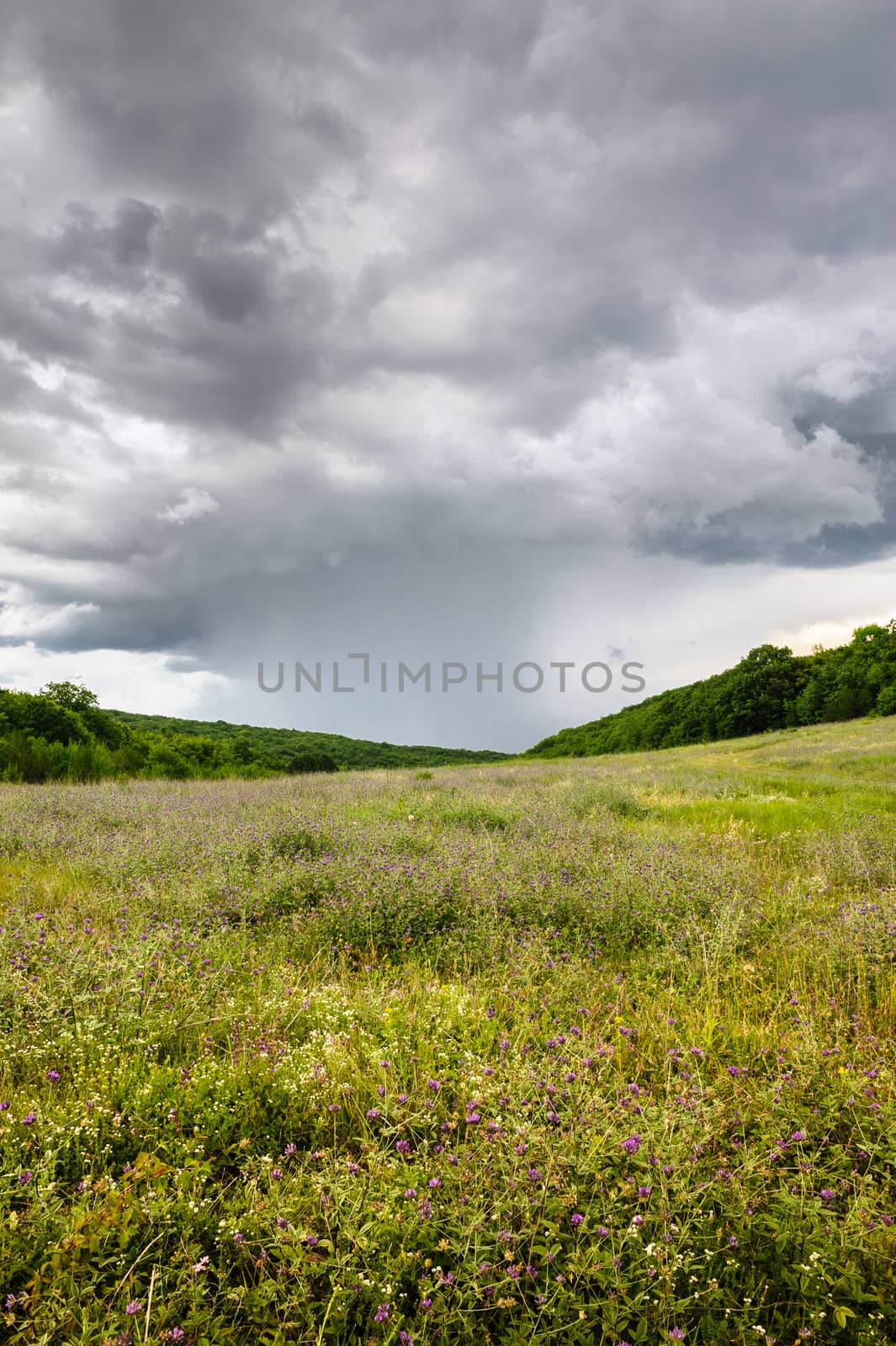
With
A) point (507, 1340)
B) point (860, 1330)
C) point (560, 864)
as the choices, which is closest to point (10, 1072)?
point (507, 1340)

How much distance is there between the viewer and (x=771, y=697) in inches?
2394

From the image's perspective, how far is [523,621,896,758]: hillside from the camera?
53.0 m

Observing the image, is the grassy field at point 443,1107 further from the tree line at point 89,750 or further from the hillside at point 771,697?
the hillside at point 771,697

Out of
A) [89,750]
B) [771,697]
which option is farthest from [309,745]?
[771,697]

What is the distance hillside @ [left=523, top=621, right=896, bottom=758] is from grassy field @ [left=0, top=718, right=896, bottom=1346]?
54274 mm

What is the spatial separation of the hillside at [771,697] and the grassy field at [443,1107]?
5427cm

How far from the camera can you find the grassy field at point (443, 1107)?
73.9 inches

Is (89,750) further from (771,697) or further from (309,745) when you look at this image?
(771,697)

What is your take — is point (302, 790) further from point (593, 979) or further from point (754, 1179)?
point (754, 1179)

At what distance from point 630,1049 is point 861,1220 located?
1226 millimetres

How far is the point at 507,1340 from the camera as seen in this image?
1.75 meters

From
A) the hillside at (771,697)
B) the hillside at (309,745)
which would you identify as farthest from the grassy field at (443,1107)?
the hillside at (771,697)

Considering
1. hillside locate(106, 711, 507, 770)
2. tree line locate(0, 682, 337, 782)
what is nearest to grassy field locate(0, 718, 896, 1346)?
tree line locate(0, 682, 337, 782)

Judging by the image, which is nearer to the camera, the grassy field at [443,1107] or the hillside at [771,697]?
the grassy field at [443,1107]
